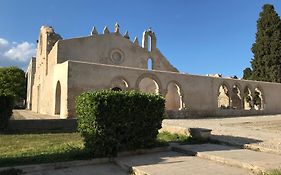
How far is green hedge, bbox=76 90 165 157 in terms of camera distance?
684cm

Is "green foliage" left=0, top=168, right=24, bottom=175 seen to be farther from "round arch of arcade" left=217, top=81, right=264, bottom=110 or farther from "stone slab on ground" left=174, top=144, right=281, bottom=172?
"round arch of arcade" left=217, top=81, right=264, bottom=110

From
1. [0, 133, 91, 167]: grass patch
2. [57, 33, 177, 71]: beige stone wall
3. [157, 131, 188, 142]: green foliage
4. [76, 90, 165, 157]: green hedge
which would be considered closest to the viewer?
[0, 133, 91, 167]: grass patch

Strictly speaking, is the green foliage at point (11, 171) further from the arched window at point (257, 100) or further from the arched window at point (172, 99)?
the arched window at point (257, 100)

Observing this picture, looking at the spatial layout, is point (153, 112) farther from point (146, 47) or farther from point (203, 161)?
point (146, 47)

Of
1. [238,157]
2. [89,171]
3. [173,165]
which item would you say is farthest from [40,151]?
[238,157]

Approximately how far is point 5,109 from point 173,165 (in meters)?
8.97

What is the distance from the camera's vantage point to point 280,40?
33.1 metres

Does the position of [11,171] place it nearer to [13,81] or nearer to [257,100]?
[257,100]

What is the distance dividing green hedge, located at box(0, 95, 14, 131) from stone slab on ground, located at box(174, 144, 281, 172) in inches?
312

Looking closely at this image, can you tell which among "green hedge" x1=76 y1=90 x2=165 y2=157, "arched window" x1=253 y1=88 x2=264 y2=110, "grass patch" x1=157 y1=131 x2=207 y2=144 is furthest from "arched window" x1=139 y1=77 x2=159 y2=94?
"green hedge" x1=76 y1=90 x2=165 y2=157

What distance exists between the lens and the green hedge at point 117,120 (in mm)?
6844

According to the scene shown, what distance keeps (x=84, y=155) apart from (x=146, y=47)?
26242 millimetres

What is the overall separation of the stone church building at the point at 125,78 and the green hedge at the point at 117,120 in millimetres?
11997

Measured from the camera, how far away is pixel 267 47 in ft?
112
